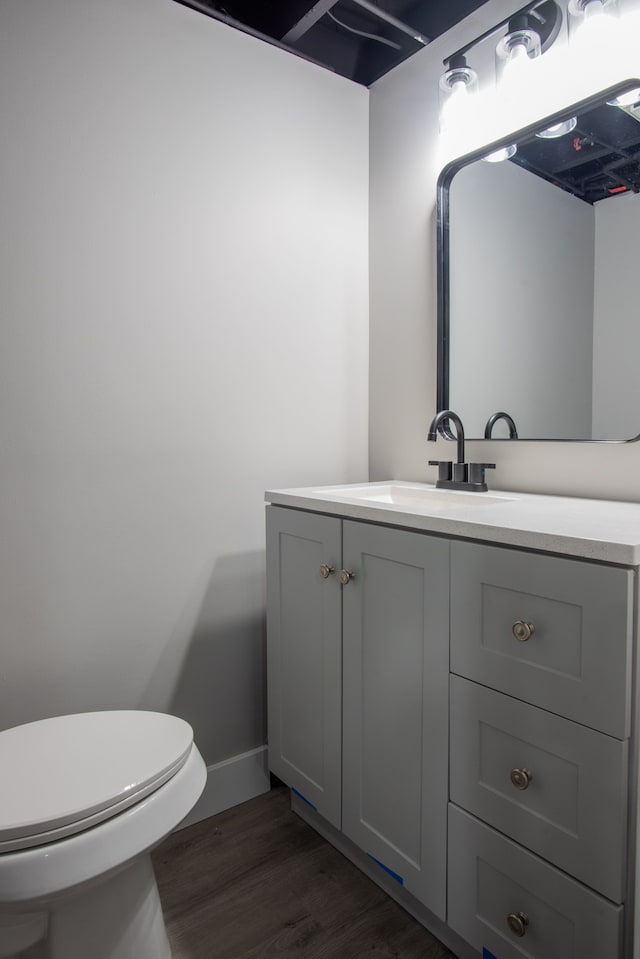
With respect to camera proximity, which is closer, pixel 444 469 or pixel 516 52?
pixel 516 52

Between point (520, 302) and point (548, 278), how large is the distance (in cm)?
9

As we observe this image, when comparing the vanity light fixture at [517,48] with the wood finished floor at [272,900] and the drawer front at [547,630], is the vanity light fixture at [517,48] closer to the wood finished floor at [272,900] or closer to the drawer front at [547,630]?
the drawer front at [547,630]

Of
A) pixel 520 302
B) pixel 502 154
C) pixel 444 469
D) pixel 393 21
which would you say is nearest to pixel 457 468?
pixel 444 469

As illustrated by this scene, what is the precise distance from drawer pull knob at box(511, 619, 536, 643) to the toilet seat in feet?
2.12

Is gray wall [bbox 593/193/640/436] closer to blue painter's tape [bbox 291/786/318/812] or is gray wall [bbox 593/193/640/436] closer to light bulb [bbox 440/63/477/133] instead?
light bulb [bbox 440/63/477/133]

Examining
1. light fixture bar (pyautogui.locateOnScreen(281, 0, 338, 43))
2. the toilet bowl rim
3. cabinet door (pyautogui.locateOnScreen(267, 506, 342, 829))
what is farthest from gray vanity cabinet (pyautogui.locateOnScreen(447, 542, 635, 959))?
light fixture bar (pyautogui.locateOnScreen(281, 0, 338, 43))

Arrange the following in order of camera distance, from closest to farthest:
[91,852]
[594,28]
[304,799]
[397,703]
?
[91,852] < [397,703] < [594,28] < [304,799]

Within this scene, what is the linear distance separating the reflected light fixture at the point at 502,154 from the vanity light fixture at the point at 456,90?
0.48 ft

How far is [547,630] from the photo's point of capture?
944 millimetres

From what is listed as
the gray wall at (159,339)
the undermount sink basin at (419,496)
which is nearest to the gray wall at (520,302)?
the undermount sink basin at (419,496)

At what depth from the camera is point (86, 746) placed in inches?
44.2

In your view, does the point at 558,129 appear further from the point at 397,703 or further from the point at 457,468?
the point at 397,703

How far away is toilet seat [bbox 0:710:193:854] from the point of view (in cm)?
92

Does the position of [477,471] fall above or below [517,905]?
above
